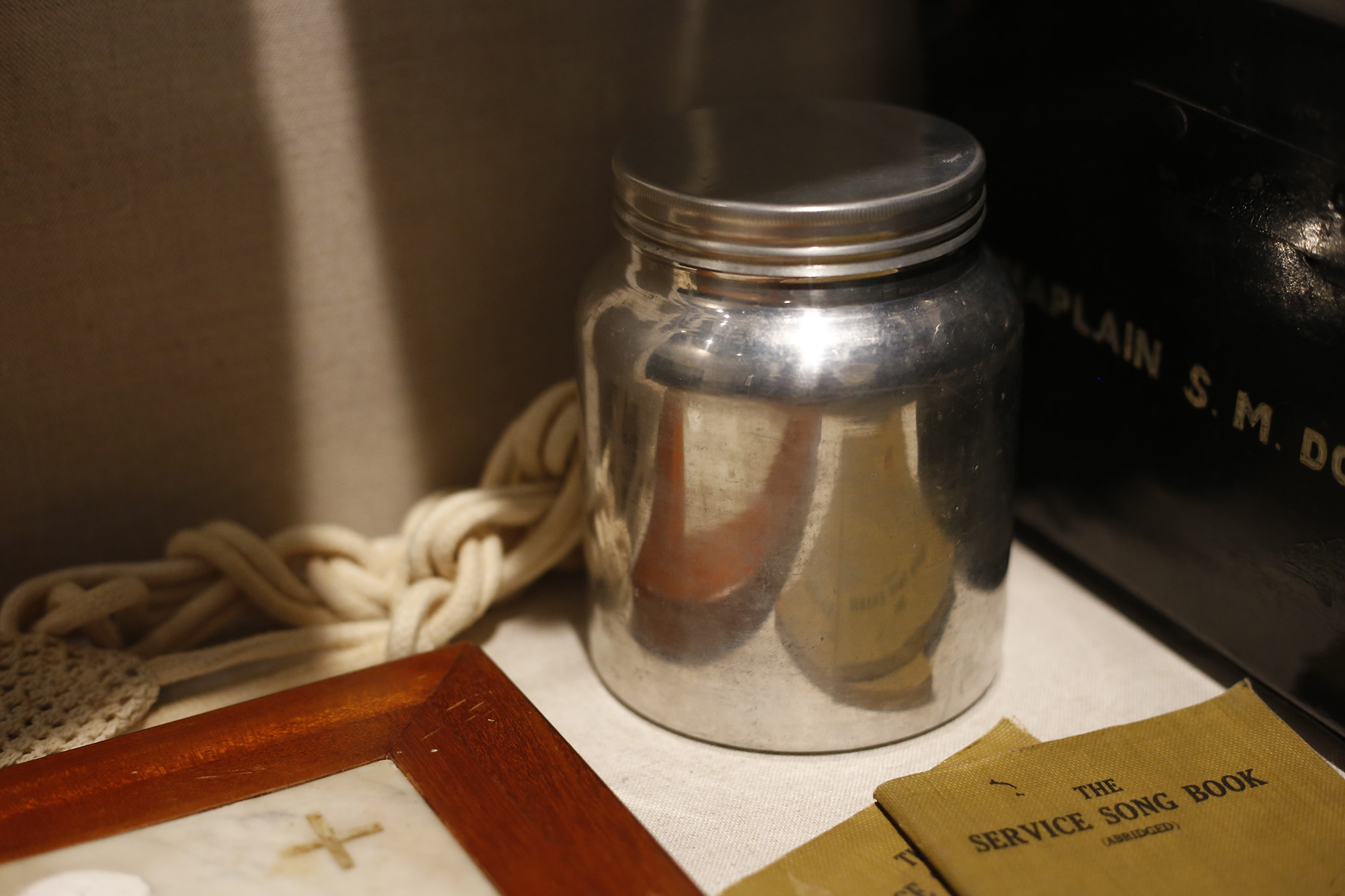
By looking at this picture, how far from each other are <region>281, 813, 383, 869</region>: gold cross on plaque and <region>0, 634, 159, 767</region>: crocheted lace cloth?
0.13 meters

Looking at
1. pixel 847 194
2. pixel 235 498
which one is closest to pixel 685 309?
pixel 847 194

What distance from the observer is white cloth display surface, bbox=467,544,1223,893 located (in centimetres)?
53

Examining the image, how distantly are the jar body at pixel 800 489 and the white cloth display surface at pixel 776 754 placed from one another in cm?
1

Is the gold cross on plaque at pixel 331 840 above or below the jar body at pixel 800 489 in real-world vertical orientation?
below

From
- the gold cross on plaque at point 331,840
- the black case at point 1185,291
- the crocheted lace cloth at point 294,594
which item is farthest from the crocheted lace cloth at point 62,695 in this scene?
the black case at point 1185,291

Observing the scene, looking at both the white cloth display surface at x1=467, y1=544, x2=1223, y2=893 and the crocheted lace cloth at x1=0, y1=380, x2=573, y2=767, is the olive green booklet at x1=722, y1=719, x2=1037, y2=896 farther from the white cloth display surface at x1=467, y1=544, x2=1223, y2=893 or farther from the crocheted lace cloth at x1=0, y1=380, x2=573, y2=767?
the crocheted lace cloth at x1=0, y1=380, x2=573, y2=767

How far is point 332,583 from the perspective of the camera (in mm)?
636

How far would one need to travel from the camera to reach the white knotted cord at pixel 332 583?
0.60 metres

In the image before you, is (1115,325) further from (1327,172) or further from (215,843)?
(215,843)

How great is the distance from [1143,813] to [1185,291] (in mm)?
230

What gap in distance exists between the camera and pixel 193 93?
0.58 meters

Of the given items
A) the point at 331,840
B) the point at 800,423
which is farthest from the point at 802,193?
the point at 331,840

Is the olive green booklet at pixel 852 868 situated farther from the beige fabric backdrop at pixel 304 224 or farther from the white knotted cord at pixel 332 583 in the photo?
the beige fabric backdrop at pixel 304 224

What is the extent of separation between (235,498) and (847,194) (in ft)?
1.22
